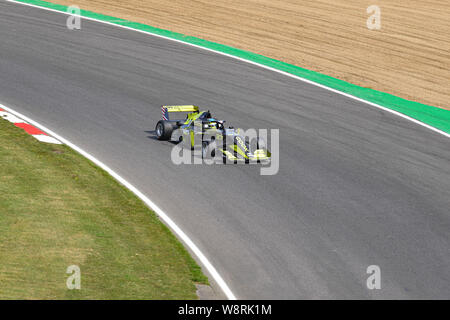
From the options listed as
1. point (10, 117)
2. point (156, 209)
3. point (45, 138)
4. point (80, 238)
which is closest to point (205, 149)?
point (156, 209)

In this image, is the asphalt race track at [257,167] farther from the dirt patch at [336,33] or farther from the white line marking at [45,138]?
the dirt patch at [336,33]

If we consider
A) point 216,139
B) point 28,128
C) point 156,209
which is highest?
point 28,128

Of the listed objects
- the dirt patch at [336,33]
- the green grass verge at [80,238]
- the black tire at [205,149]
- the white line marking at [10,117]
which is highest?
the dirt patch at [336,33]

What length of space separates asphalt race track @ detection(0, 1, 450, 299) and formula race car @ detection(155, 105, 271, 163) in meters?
0.39

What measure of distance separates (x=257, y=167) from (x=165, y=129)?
3.08m

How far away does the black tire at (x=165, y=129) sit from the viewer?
1752cm

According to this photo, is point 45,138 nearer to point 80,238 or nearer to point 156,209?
point 156,209

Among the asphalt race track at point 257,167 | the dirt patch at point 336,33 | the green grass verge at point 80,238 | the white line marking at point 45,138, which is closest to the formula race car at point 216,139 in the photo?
the asphalt race track at point 257,167

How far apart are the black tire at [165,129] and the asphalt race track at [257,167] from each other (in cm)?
22

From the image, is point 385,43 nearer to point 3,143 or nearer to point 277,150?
point 277,150

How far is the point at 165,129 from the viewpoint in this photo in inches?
689

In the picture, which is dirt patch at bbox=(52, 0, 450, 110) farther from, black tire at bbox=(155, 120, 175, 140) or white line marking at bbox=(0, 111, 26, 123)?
white line marking at bbox=(0, 111, 26, 123)
